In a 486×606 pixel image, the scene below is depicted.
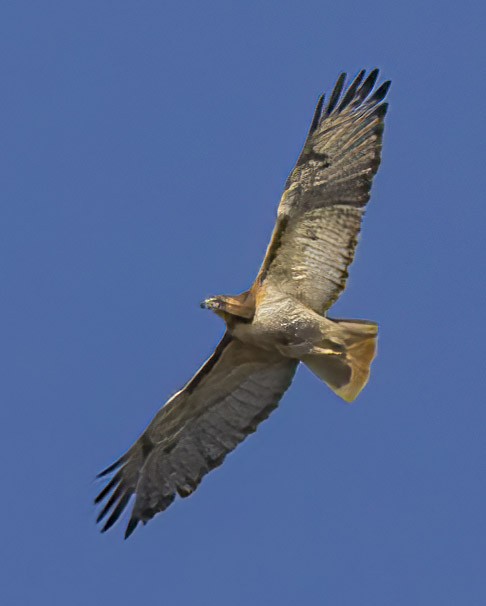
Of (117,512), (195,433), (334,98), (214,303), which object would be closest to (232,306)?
(214,303)

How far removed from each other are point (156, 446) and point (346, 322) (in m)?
2.58

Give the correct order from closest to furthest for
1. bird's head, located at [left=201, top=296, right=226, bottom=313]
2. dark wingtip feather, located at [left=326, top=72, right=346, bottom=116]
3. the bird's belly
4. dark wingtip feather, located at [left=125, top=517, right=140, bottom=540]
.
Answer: bird's head, located at [left=201, top=296, right=226, bottom=313]
the bird's belly
dark wingtip feather, located at [left=326, top=72, right=346, bottom=116]
dark wingtip feather, located at [left=125, top=517, right=140, bottom=540]

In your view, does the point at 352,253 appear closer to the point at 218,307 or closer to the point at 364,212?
the point at 364,212

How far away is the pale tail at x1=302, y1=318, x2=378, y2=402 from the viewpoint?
1655cm

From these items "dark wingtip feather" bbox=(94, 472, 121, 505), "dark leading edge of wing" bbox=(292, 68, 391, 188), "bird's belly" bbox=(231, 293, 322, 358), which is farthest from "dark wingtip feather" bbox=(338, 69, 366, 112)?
"dark wingtip feather" bbox=(94, 472, 121, 505)

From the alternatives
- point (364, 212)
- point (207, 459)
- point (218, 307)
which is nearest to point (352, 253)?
point (364, 212)

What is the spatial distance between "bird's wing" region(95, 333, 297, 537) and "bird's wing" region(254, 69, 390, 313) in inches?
41.3

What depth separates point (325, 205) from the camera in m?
16.6

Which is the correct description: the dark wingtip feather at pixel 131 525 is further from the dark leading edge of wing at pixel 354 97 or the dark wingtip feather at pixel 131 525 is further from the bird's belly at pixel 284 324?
the dark leading edge of wing at pixel 354 97

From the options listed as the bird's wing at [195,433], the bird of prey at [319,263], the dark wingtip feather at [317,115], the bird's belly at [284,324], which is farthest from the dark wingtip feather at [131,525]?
the dark wingtip feather at [317,115]

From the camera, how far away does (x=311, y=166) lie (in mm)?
16562

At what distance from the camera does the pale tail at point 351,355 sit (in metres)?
16.5

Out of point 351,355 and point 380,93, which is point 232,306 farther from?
point 380,93

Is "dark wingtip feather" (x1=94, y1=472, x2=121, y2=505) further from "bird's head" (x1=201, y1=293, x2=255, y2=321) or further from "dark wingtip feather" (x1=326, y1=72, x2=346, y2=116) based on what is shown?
"dark wingtip feather" (x1=326, y1=72, x2=346, y2=116)
